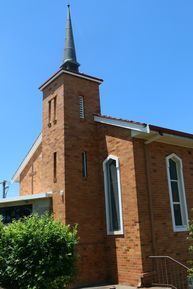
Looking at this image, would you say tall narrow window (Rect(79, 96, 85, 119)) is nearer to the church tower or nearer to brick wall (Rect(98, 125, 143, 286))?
the church tower

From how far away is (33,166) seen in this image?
16.9m

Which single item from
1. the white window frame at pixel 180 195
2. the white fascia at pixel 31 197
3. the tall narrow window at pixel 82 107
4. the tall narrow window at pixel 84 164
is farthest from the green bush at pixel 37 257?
the tall narrow window at pixel 82 107

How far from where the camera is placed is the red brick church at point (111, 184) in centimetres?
1141

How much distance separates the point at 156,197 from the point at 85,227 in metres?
2.67

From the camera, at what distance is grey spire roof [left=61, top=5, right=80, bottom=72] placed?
49.9 ft

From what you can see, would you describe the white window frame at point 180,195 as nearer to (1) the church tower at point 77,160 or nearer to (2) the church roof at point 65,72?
(1) the church tower at point 77,160

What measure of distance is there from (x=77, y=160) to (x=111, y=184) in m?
1.52

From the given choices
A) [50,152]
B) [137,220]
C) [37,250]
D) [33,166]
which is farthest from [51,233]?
[33,166]

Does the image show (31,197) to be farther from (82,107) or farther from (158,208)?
(158,208)

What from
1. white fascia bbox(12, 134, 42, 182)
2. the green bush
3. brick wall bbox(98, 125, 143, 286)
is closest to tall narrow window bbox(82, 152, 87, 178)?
brick wall bbox(98, 125, 143, 286)

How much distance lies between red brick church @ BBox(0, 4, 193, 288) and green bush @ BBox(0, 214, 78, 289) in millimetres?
2735

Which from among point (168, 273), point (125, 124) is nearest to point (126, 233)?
point (168, 273)

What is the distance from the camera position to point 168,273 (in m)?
Result: 11.0

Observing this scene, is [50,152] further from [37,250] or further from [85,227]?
[37,250]
